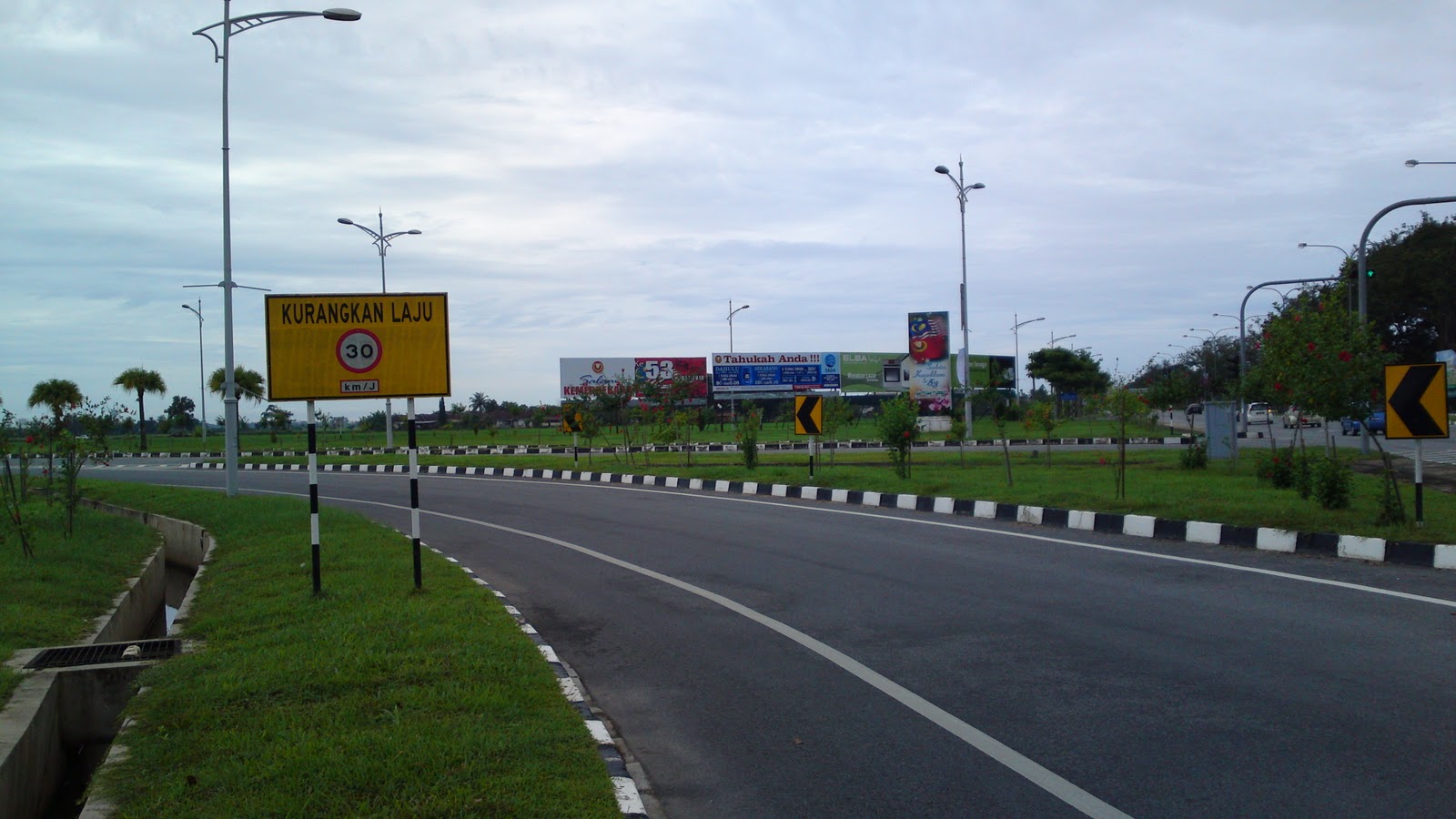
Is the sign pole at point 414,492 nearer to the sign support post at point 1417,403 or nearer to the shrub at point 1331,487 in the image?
the sign support post at point 1417,403

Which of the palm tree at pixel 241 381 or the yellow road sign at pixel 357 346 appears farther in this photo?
the palm tree at pixel 241 381

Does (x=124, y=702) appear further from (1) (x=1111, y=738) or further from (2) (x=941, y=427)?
(2) (x=941, y=427)

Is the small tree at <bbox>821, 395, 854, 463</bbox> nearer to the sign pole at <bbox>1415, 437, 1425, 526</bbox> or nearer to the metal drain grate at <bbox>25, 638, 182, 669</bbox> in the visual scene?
the sign pole at <bbox>1415, 437, 1425, 526</bbox>

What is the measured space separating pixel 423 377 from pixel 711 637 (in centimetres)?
357

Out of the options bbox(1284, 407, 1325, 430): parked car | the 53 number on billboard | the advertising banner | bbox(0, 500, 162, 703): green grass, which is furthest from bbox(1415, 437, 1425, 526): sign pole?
the 53 number on billboard

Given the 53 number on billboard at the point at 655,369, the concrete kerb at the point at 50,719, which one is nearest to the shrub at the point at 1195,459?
the concrete kerb at the point at 50,719

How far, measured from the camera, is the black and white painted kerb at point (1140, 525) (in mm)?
10805

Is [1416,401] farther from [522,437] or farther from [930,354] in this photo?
[522,437]

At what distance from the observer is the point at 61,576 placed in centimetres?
1166

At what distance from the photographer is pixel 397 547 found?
41.5 feet

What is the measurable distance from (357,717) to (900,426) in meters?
18.0

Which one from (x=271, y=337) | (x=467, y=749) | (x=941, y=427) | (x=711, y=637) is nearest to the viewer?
(x=467, y=749)

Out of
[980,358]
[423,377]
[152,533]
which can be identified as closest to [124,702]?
[423,377]

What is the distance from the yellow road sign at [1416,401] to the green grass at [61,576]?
13.0 metres
